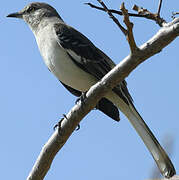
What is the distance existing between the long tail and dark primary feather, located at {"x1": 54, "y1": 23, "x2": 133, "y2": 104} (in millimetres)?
131

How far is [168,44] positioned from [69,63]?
8.96 ft

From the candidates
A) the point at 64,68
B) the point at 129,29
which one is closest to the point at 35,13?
the point at 64,68

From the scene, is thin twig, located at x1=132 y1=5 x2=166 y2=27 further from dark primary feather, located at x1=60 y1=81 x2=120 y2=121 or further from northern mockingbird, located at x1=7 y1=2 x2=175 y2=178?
dark primary feather, located at x1=60 y1=81 x2=120 y2=121

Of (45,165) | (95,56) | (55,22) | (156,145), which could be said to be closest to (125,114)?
(156,145)

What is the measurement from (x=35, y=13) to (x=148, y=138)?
348 cm

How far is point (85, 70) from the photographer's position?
6.01m

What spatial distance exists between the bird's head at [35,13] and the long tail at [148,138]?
2395mm

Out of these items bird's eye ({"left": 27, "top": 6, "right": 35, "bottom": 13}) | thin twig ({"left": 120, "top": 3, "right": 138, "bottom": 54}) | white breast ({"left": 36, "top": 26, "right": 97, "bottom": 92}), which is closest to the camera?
thin twig ({"left": 120, "top": 3, "right": 138, "bottom": 54})

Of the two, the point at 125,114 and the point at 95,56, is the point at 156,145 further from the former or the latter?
the point at 95,56

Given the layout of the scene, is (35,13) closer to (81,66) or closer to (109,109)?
(81,66)

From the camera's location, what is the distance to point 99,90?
4.00 metres

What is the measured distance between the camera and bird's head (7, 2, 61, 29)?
24.3 ft

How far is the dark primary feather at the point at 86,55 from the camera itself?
5.83 m

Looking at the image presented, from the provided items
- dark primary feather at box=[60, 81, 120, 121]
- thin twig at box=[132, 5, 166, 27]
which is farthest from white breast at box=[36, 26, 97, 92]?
thin twig at box=[132, 5, 166, 27]
